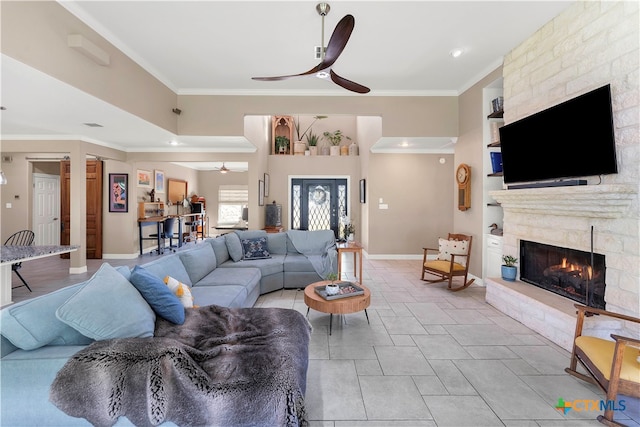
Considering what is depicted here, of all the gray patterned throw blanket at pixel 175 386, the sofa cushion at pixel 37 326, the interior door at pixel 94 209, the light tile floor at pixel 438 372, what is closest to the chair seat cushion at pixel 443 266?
the light tile floor at pixel 438 372

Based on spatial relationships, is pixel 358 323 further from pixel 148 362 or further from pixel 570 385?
pixel 148 362

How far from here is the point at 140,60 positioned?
144 inches

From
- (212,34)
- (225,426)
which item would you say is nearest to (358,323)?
(225,426)

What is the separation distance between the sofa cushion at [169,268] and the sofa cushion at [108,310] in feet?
2.09

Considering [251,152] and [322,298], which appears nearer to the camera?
[322,298]

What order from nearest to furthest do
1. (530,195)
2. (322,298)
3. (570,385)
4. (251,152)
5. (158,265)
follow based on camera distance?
(570,385)
(158,265)
(322,298)
(530,195)
(251,152)

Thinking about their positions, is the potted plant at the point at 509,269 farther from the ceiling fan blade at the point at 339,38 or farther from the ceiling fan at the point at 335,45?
the ceiling fan blade at the point at 339,38

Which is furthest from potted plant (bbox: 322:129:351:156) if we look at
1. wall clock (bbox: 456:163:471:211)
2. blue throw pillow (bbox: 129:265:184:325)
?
blue throw pillow (bbox: 129:265:184:325)

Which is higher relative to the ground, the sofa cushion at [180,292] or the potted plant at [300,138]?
the potted plant at [300,138]

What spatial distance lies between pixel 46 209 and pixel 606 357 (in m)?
9.57

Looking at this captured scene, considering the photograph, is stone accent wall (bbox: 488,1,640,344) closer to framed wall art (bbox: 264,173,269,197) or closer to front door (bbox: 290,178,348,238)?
front door (bbox: 290,178,348,238)

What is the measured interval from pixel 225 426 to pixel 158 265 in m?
1.76

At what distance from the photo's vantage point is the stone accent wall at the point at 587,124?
86.9 inches

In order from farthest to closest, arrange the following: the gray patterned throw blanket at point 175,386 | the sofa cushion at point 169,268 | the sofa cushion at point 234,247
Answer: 1. the sofa cushion at point 234,247
2. the sofa cushion at point 169,268
3. the gray patterned throw blanket at point 175,386
